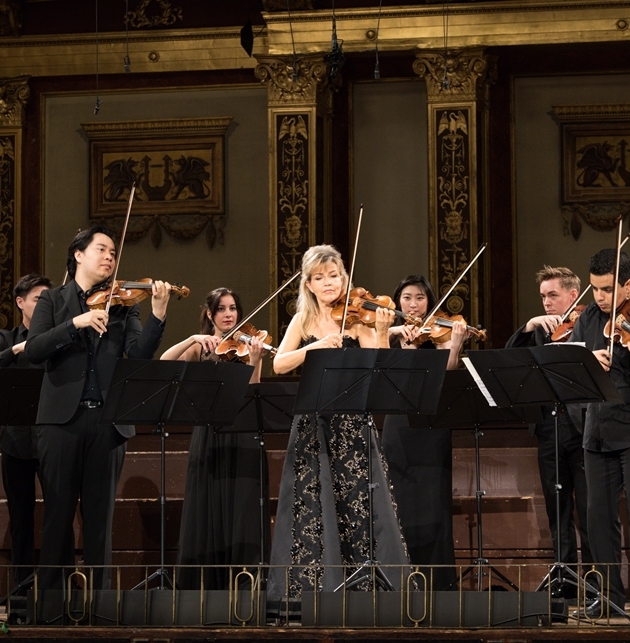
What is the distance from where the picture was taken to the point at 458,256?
7746 mm

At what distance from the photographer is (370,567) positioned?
4.20 m

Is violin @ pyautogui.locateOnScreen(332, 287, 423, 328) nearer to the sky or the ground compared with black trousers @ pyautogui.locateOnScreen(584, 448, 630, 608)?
nearer to the sky

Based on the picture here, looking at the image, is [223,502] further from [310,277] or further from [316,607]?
[316,607]

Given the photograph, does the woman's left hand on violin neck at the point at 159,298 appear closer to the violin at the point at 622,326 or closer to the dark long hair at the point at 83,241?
the dark long hair at the point at 83,241

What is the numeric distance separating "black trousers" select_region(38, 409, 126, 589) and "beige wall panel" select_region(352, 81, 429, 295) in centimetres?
403

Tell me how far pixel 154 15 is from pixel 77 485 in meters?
4.99

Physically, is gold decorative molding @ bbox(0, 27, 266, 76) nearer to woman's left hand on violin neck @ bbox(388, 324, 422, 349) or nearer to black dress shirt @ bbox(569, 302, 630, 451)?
woman's left hand on violin neck @ bbox(388, 324, 422, 349)

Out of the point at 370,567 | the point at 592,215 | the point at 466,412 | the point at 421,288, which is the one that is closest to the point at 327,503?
the point at 370,567

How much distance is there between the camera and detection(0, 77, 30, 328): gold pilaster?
8.43 meters

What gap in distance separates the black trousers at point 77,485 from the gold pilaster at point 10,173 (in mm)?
4209

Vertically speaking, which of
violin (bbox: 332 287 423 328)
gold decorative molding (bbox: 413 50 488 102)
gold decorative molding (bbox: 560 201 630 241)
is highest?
gold decorative molding (bbox: 413 50 488 102)

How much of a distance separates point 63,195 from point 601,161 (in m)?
3.67

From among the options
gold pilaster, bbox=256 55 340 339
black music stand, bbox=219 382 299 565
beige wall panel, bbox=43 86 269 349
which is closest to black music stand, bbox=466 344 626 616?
black music stand, bbox=219 382 299 565

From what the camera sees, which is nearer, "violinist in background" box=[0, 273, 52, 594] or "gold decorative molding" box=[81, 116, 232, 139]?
"violinist in background" box=[0, 273, 52, 594]
